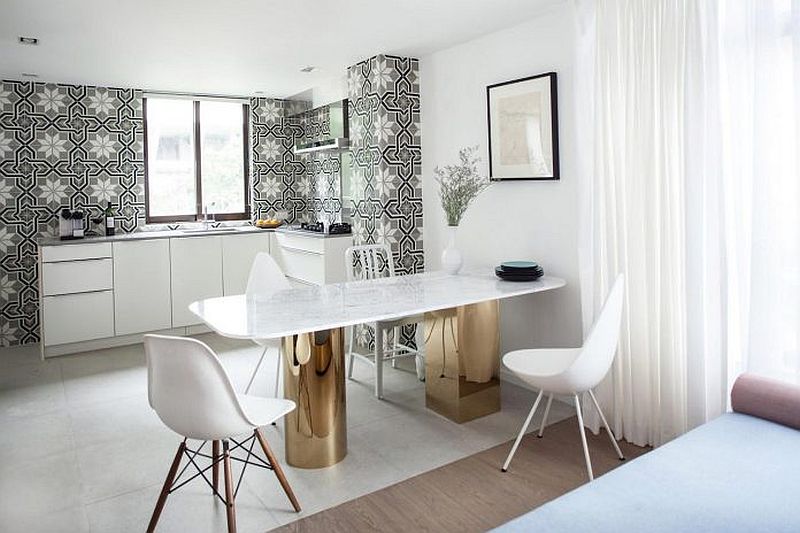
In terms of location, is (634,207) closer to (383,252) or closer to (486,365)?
(486,365)

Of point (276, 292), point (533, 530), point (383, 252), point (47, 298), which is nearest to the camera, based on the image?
point (533, 530)

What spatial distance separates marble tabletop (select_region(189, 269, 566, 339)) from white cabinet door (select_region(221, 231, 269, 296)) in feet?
8.67

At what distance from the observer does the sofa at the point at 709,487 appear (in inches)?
61.6

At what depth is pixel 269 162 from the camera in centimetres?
656

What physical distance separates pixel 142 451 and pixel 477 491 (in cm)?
176

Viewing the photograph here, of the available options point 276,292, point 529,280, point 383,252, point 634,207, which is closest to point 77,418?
point 276,292

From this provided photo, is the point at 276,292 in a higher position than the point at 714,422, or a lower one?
higher

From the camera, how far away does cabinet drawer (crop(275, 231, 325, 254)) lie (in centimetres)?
519

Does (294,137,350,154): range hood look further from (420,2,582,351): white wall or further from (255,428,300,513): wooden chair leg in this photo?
(255,428,300,513): wooden chair leg

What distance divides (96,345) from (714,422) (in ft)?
16.0

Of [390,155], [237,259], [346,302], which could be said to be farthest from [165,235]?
[346,302]

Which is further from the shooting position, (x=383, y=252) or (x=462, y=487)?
(x=383, y=252)

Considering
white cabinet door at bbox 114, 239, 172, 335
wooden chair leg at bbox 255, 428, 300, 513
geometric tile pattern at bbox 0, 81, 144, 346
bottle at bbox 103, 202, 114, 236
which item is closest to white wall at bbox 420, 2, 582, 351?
wooden chair leg at bbox 255, 428, 300, 513

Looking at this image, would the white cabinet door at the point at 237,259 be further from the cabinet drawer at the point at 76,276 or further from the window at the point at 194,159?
the cabinet drawer at the point at 76,276
